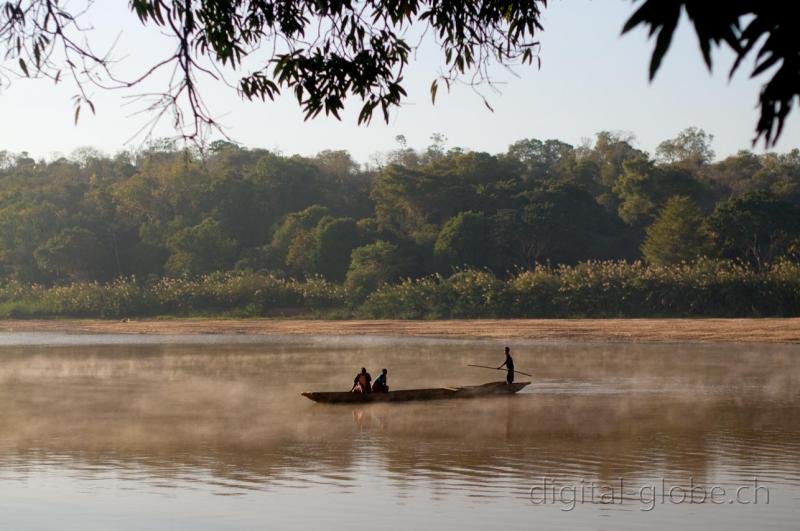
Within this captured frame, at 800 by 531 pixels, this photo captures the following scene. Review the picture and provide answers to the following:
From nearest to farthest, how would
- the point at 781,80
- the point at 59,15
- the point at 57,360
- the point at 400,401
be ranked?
the point at 781,80 < the point at 59,15 < the point at 400,401 < the point at 57,360

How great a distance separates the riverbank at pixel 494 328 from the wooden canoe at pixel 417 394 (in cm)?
2027

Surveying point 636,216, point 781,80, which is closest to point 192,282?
point 636,216

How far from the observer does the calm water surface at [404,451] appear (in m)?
13.8

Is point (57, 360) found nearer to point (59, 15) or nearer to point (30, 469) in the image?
point (30, 469)

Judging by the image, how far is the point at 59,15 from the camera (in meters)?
8.96

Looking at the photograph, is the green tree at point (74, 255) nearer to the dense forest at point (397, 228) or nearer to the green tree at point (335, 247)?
the dense forest at point (397, 228)

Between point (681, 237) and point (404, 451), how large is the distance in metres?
48.1

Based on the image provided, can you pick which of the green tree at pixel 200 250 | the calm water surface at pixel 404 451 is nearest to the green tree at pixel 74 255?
the green tree at pixel 200 250

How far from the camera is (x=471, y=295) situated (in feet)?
194

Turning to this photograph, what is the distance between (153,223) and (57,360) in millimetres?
43341

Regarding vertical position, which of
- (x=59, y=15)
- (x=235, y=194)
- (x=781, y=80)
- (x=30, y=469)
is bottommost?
(x=30, y=469)

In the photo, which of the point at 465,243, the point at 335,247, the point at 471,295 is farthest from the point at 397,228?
the point at 471,295

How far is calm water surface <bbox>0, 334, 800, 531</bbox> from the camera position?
13766 millimetres

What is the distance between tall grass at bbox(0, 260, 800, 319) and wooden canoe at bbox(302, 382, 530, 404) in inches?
1209
